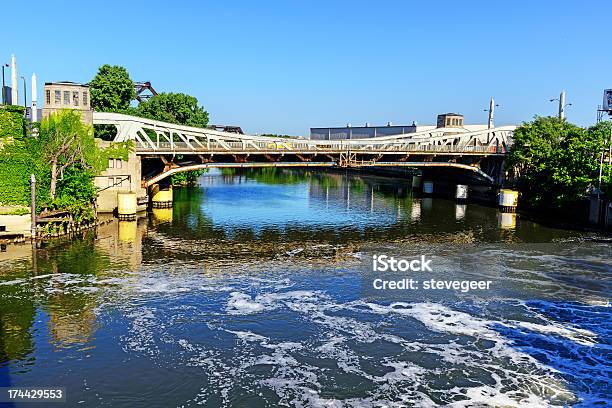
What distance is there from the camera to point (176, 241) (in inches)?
1918

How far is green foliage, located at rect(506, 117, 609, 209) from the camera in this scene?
5912 cm

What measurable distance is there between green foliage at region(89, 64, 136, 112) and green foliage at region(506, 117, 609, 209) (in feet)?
237

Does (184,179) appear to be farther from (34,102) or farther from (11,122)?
(11,122)

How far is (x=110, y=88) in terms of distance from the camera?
3939 inches

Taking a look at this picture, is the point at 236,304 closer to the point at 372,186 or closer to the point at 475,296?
the point at 475,296

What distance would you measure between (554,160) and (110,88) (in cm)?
7929

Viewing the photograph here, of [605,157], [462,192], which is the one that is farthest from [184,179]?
[605,157]

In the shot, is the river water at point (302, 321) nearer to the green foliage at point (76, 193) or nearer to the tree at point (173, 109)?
Result: the green foliage at point (76, 193)

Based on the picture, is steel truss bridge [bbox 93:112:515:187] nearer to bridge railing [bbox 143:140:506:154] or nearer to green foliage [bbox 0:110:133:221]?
bridge railing [bbox 143:140:506:154]

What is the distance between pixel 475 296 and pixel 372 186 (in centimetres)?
8078

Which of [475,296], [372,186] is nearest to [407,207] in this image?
[372,186]

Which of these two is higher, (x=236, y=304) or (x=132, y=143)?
(x=132, y=143)

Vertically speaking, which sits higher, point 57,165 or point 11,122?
point 11,122

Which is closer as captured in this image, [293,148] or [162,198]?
[162,198]
